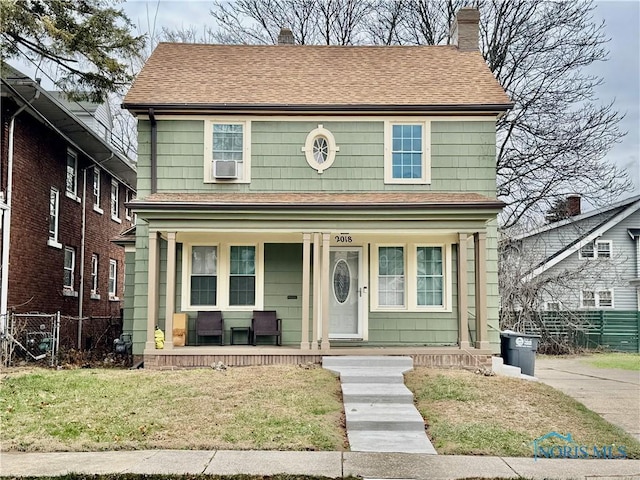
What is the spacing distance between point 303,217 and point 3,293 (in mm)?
6901

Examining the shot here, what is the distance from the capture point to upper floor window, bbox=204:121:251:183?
44.8 ft

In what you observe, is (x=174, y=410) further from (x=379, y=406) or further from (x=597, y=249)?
(x=597, y=249)

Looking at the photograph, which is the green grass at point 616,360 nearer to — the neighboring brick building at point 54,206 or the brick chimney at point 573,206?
the brick chimney at point 573,206

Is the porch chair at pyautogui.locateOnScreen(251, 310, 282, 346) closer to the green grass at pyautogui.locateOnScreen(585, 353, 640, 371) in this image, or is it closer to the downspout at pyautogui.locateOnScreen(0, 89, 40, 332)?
the downspout at pyautogui.locateOnScreen(0, 89, 40, 332)

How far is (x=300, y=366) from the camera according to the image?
1173cm

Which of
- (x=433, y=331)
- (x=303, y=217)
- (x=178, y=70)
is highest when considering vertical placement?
(x=178, y=70)

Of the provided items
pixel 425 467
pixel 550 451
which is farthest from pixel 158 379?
pixel 550 451

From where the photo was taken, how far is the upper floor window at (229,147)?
44.8ft

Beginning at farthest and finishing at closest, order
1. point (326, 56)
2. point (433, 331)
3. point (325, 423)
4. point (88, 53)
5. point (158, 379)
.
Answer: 1. point (326, 56)
2. point (88, 53)
3. point (433, 331)
4. point (158, 379)
5. point (325, 423)

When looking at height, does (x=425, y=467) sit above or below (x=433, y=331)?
below

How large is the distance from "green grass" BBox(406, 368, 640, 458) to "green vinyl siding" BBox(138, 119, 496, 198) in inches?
175

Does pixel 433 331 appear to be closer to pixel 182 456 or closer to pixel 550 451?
pixel 550 451

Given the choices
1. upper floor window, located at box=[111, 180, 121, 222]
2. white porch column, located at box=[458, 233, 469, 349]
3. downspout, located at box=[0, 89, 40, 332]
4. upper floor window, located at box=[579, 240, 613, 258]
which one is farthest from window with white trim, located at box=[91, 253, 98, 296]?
upper floor window, located at box=[579, 240, 613, 258]

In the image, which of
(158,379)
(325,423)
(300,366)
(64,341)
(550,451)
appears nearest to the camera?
(550,451)
